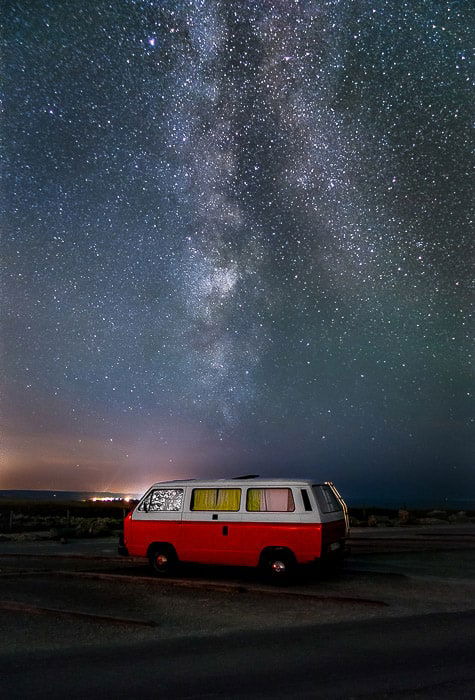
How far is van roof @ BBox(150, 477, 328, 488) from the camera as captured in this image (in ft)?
43.7

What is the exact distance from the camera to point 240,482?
1390 centimetres

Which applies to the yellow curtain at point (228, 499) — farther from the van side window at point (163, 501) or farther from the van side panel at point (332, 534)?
the van side panel at point (332, 534)

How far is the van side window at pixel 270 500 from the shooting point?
13234 mm

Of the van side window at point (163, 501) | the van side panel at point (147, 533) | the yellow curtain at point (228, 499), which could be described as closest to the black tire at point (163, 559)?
the van side panel at point (147, 533)

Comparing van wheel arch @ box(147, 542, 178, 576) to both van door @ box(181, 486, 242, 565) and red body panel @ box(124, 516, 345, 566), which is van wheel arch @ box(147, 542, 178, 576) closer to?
red body panel @ box(124, 516, 345, 566)

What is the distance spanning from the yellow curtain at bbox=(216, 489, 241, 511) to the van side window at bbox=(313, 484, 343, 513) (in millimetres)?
1754

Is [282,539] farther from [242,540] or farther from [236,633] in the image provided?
[236,633]

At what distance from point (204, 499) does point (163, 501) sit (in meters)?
1.08

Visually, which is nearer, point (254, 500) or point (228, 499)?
point (254, 500)

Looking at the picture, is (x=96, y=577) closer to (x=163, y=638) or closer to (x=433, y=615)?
(x=163, y=638)

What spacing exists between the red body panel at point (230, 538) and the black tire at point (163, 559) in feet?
0.67

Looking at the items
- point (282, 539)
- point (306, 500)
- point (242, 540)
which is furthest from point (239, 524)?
point (306, 500)

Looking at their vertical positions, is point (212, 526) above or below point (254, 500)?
below

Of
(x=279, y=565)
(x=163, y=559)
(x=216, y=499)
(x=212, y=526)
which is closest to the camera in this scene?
(x=279, y=565)
